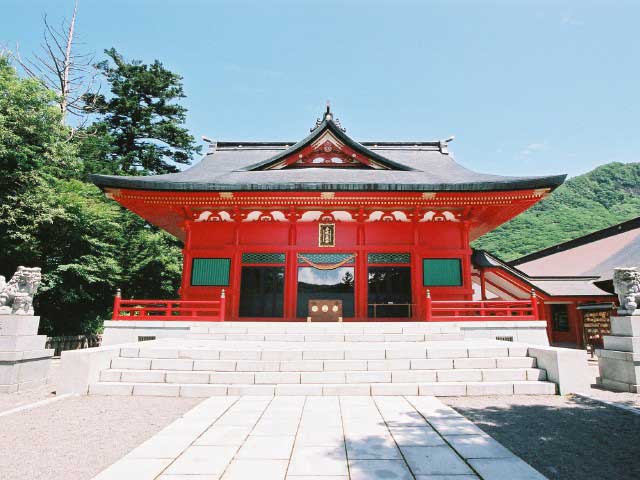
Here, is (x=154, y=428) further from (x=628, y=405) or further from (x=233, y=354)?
(x=628, y=405)

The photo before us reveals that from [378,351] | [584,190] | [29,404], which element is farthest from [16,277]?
[584,190]

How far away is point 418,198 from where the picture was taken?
40.1 feet

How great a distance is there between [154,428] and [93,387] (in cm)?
280

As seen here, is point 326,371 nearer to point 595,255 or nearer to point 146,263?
point 146,263

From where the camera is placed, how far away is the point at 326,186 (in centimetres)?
1172

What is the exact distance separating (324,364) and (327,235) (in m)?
6.91

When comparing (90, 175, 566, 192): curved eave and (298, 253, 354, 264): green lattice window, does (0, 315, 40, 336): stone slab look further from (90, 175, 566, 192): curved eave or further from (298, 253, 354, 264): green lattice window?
(298, 253, 354, 264): green lattice window

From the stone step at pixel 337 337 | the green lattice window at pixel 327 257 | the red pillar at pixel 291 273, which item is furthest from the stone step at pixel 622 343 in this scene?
the red pillar at pixel 291 273

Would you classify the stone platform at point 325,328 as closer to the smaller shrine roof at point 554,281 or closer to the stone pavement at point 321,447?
the stone pavement at point 321,447

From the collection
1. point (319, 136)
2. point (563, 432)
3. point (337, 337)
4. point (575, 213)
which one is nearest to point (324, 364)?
point (337, 337)

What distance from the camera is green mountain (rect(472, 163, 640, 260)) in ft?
141

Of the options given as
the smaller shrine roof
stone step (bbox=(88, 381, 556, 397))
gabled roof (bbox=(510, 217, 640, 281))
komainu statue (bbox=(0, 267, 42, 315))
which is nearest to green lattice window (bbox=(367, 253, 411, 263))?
the smaller shrine roof

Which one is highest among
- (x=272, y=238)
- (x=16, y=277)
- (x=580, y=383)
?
(x=272, y=238)

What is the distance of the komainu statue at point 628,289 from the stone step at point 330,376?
7.89 feet
